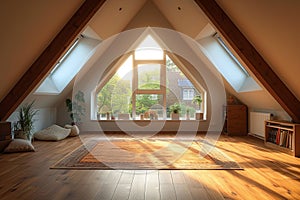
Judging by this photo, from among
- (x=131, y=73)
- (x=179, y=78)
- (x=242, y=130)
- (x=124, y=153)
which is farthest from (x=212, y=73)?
(x=124, y=153)

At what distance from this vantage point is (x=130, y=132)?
22.8 feet

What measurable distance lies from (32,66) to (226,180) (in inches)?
127

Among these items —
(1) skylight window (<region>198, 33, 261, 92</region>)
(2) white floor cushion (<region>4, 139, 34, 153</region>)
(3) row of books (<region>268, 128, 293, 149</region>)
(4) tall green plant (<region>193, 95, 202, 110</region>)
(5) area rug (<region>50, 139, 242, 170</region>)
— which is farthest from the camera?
(4) tall green plant (<region>193, 95, 202, 110</region>)

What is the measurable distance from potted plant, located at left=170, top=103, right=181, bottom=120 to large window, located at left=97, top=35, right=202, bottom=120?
10 centimetres

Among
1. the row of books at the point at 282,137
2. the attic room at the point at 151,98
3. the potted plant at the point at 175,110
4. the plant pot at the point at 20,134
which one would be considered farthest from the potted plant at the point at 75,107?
the row of books at the point at 282,137

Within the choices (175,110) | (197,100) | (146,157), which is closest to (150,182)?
(146,157)

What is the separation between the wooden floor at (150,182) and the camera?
2428mm

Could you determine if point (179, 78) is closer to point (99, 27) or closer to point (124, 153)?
point (99, 27)

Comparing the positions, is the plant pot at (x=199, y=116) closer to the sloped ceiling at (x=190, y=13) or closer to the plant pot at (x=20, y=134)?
the sloped ceiling at (x=190, y=13)

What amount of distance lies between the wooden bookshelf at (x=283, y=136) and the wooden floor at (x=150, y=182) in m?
0.45

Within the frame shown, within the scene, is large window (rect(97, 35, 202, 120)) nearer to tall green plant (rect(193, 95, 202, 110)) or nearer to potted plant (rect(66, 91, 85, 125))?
tall green plant (rect(193, 95, 202, 110))

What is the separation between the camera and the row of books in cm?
445

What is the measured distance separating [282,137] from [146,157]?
2.41m

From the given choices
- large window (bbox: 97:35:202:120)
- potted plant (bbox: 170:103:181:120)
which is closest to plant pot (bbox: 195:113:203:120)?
large window (bbox: 97:35:202:120)
